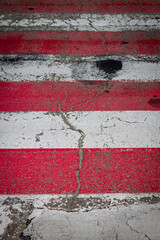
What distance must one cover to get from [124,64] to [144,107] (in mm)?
938

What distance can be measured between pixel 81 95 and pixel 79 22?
1925 mm

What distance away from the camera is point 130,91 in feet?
11.0

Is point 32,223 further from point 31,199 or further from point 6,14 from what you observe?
point 6,14

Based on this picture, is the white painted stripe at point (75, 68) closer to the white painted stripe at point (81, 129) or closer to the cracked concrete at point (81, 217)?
the white painted stripe at point (81, 129)

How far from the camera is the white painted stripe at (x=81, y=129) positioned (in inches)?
109

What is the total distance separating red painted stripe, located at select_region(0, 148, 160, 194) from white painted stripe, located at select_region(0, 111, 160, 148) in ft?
0.34

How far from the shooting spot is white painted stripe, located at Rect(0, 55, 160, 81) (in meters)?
3.58

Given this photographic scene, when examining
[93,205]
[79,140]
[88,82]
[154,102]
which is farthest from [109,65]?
[93,205]

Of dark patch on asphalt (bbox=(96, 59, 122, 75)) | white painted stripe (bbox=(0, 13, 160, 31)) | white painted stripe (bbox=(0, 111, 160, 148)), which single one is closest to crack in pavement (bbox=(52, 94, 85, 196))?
white painted stripe (bbox=(0, 111, 160, 148))

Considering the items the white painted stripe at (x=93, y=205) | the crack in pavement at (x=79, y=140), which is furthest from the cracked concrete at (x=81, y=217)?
the crack in pavement at (x=79, y=140)

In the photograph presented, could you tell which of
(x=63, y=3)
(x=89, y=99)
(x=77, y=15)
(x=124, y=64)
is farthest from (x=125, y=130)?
(x=63, y=3)

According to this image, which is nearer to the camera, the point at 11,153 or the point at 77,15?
the point at 11,153

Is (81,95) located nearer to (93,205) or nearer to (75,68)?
(75,68)

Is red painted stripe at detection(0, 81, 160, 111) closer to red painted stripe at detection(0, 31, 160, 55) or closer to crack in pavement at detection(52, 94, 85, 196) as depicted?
crack in pavement at detection(52, 94, 85, 196)
